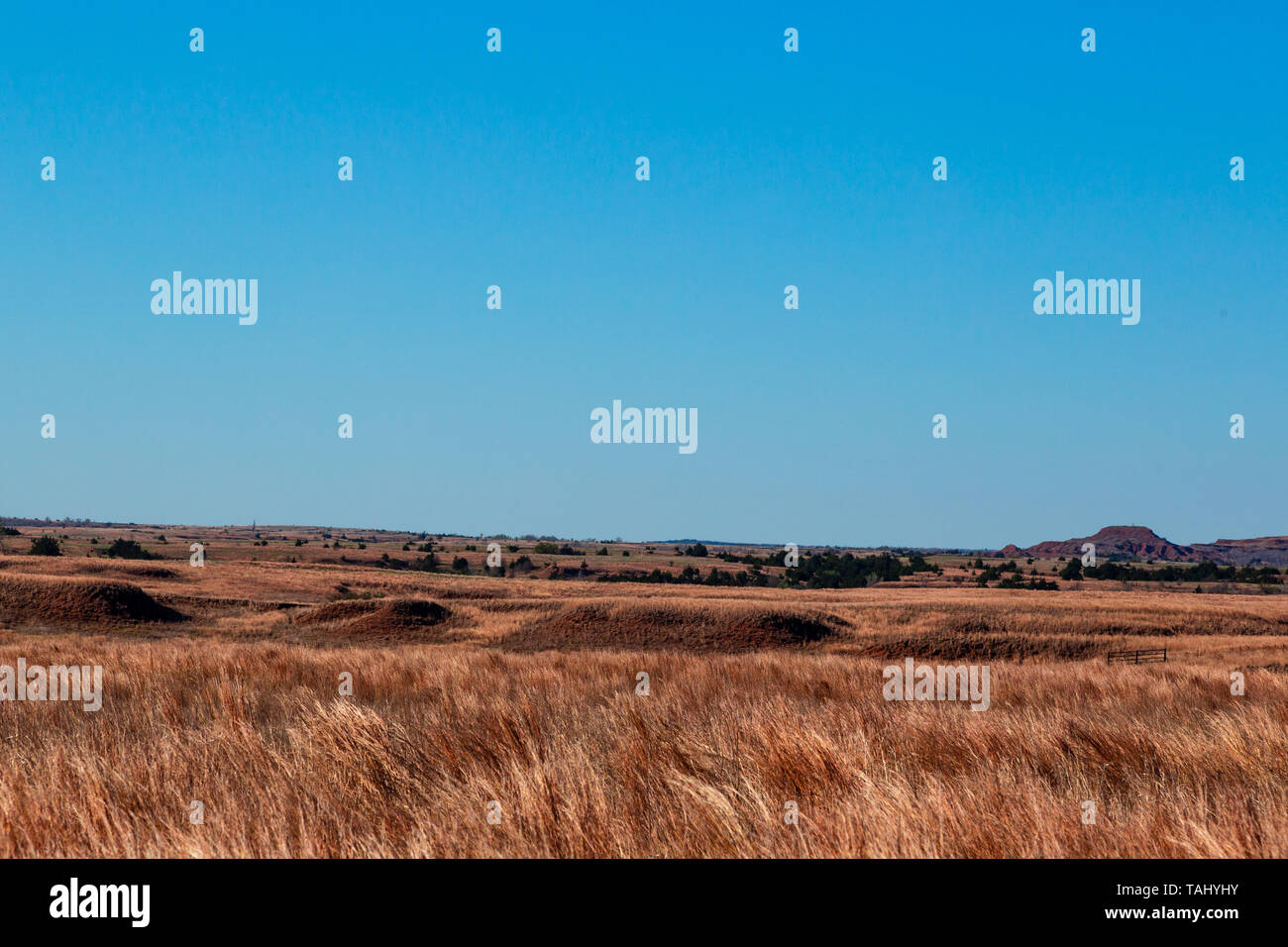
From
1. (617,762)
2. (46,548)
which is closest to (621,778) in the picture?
(617,762)

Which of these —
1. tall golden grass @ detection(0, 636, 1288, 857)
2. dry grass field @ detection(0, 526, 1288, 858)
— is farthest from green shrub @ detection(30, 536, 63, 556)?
tall golden grass @ detection(0, 636, 1288, 857)

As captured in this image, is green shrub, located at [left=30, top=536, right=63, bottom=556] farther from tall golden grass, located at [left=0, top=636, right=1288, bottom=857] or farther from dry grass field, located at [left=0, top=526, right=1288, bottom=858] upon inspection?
tall golden grass, located at [left=0, top=636, right=1288, bottom=857]

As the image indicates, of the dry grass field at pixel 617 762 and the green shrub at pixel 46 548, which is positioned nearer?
the dry grass field at pixel 617 762

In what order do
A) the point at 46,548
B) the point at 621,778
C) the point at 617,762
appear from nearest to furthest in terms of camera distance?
the point at 621,778
the point at 617,762
the point at 46,548

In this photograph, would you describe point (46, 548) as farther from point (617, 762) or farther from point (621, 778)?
point (621, 778)

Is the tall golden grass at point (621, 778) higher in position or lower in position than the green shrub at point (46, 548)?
higher

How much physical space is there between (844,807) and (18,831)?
442cm

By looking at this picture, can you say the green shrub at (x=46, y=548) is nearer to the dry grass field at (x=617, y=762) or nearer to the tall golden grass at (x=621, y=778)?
the dry grass field at (x=617, y=762)

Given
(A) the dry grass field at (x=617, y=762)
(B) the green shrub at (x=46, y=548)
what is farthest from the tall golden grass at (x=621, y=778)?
(B) the green shrub at (x=46, y=548)

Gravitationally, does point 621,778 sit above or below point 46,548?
above

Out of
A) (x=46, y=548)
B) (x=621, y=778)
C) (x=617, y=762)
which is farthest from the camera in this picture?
(x=46, y=548)

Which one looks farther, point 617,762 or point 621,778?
point 617,762
